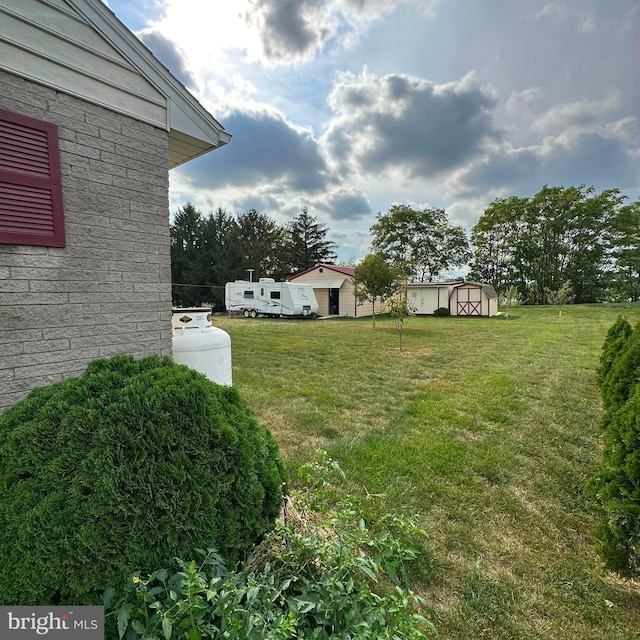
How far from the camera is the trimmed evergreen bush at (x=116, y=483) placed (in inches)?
39.3

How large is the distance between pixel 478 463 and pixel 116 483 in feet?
9.60

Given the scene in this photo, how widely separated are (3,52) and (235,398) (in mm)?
2481

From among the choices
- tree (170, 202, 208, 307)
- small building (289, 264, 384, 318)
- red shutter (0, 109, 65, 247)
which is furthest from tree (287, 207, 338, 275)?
red shutter (0, 109, 65, 247)

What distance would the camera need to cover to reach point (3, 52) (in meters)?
1.98

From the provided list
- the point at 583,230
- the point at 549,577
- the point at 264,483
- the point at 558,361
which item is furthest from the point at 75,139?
the point at 583,230

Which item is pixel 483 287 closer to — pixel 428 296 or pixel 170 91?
pixel 428 296

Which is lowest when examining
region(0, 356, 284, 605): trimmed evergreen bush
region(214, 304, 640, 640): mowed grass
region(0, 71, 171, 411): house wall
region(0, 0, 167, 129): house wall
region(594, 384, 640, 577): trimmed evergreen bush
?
region(214, 304, 640, 640): mowed grass

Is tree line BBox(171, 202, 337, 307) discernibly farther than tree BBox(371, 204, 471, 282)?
No

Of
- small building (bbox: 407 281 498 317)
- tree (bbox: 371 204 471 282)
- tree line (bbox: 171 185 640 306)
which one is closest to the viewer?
small building (bbox: 407 281 498 317)

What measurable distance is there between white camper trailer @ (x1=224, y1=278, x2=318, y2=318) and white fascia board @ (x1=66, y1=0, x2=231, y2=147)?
14.7 m

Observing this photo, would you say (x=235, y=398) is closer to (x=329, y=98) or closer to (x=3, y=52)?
(x=3, y=52)

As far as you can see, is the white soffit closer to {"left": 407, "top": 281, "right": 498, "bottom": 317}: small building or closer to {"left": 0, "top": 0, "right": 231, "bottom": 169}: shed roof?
{"left": 0, "top": 0, "right": 231, "bottom": 169}: shed roof

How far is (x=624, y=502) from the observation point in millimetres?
1686

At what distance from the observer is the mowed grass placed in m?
1.61
